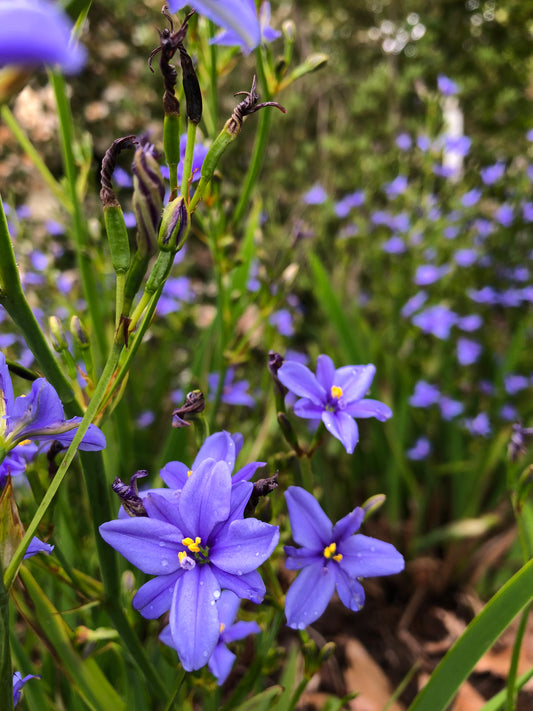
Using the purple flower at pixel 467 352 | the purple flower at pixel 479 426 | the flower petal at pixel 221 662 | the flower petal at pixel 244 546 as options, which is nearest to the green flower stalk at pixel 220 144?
the flower petal at pixel 244 546

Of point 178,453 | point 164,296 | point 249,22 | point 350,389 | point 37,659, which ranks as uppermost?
point 249,22

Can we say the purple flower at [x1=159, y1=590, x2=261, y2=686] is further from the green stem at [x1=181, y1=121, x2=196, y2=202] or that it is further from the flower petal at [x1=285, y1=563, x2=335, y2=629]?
the green stem at [x1=181, y1=121, x2=196, y2=202]

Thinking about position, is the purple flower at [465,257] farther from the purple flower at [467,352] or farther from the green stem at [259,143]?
the green stem at [259,143]

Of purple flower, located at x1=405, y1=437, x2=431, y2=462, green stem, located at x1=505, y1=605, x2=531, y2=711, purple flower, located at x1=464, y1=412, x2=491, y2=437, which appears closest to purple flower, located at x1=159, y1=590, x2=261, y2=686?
green stem, located at x1=505, y1=605, x2=531, y2=711

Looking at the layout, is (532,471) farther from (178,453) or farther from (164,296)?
(164,296)

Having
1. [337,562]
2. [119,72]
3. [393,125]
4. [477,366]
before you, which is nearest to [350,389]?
[337,562]
